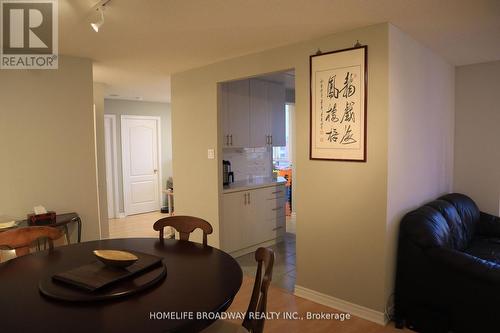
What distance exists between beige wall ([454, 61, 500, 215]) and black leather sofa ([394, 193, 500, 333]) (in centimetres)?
128

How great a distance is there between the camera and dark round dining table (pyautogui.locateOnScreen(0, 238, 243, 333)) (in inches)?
48.9

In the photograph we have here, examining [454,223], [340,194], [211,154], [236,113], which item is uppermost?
[236,113]

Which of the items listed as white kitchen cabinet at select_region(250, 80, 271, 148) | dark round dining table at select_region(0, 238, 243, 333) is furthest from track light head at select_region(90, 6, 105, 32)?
white kitchen cabinet at select_region(250, 80, 271, 148)

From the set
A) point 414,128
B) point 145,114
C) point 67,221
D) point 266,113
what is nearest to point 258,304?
point 414,128

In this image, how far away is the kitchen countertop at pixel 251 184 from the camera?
4.35 m

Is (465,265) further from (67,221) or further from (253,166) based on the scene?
(67,221)

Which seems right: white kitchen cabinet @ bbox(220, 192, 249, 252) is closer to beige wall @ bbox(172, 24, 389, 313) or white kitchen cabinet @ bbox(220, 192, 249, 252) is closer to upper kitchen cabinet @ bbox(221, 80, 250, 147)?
upper kitchen cabinet @ bbox(221, 80, 250, 147)

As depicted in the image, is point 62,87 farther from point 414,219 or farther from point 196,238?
point 414,219

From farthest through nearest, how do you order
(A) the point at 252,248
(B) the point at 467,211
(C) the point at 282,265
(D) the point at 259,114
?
1. (D) the point at 259,114
2. (A) the point at 252,248
3. (C) the point at 282,265
4. (B) the point at 467,211

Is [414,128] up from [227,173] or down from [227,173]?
up

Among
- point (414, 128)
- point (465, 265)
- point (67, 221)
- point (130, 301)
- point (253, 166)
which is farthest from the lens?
point (253, 166)

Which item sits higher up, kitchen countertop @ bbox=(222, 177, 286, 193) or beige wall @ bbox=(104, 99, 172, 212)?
beige wall @ bbox=(104, 99, 172, 212)

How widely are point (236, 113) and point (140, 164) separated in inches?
139

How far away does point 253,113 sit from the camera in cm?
472
